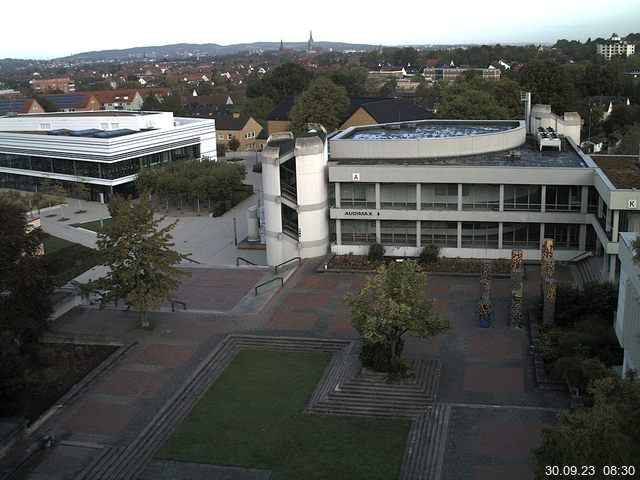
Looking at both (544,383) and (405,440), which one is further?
(544,383)

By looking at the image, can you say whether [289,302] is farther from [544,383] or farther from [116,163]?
[116,163]

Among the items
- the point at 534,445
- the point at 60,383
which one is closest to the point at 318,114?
the point at 60,383

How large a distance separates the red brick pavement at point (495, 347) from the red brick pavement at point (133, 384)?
453 inches

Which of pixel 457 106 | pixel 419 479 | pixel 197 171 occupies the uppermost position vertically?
pixel 457 106

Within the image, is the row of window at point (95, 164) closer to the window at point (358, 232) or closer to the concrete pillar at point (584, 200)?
the window at point (358, 232)

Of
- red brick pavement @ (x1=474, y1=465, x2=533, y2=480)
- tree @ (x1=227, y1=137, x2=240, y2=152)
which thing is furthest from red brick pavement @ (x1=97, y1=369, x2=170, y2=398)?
tree @ (x1=227, y1=137, x2=240, y2=152)

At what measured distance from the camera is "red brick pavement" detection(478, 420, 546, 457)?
2028 centimetres

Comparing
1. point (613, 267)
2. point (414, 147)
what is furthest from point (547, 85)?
point (613, 267)

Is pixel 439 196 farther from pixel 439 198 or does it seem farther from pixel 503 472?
pixel 503 472

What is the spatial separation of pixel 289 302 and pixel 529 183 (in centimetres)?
1366

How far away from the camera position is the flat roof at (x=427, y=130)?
44.6 m

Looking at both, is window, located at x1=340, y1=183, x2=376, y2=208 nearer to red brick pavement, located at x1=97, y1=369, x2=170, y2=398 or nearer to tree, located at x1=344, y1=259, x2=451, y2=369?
tree, located at x1=344, y1=259, x2=451, y2=369

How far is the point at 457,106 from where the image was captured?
216ft

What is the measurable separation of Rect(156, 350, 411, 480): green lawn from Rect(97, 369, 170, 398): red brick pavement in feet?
6.78
